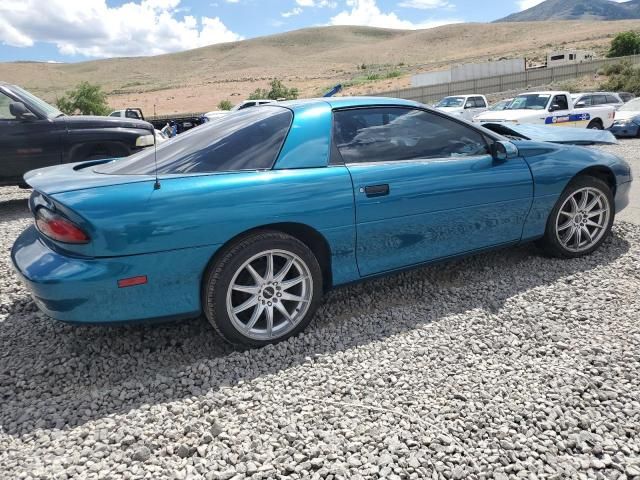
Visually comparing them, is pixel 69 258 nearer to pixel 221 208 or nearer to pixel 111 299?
pixel 111 299

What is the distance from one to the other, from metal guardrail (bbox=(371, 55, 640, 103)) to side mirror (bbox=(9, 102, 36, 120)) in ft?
99.6

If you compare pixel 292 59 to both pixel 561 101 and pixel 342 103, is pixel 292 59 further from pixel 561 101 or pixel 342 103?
pixel 342 103

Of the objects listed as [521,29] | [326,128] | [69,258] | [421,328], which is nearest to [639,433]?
[421,328]

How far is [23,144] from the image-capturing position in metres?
6.94

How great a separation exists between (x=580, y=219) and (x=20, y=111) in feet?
22.4

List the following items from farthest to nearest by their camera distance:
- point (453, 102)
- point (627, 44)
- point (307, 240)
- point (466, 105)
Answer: point (627, 44)
point (453, 102)
point (466, 105)
point (307, 240)

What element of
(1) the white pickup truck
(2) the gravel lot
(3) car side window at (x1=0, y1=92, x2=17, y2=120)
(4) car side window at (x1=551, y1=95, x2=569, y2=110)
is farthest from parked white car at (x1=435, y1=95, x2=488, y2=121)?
(2) the gravel lot

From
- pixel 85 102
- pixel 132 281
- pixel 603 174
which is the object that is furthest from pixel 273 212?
pixel 85 102

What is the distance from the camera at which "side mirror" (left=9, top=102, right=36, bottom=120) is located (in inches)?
269

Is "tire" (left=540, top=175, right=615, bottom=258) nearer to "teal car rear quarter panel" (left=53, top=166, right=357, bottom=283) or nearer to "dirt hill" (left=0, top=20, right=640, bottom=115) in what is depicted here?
"teal car rear quarter panel" (left=53, top=166, right=357, bottom=283)

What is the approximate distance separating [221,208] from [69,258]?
817mm

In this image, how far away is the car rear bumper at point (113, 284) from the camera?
104 inches

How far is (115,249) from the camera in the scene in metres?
2.64

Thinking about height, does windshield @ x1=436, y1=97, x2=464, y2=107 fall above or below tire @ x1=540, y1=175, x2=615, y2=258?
above
